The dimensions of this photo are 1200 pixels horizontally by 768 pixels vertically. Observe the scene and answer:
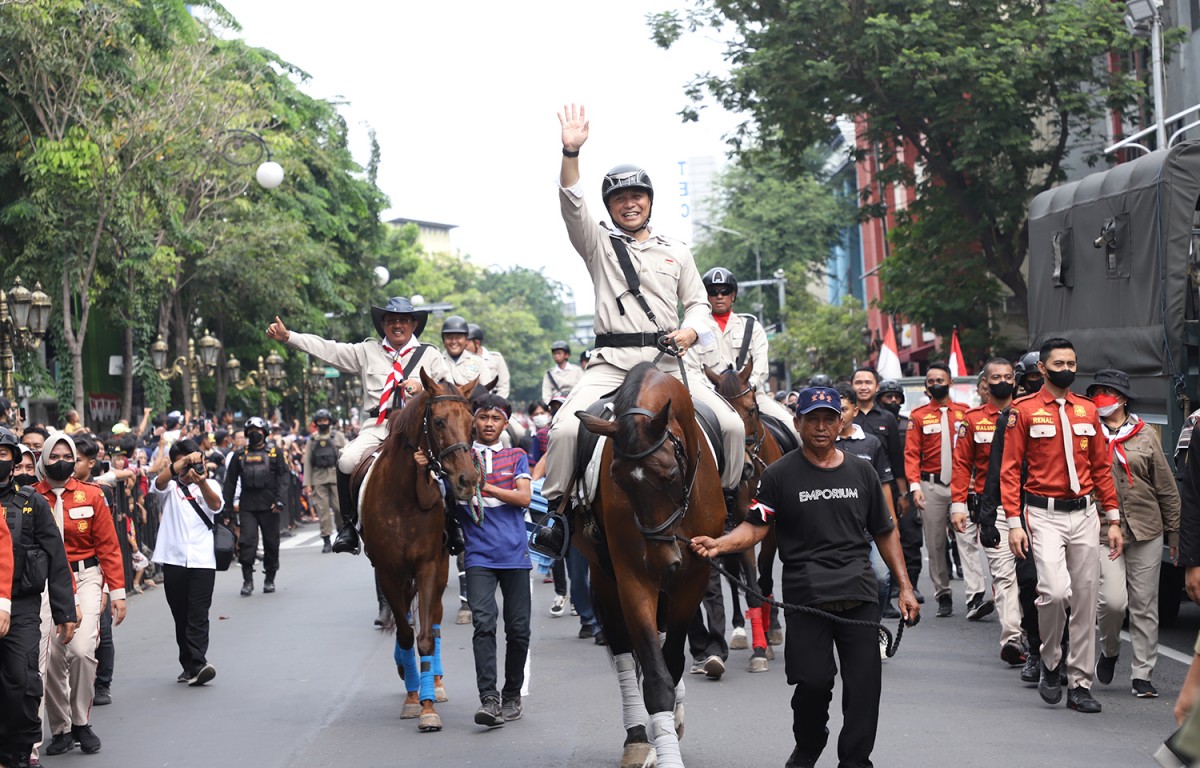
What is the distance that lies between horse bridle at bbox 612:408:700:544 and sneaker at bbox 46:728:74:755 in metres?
4.40

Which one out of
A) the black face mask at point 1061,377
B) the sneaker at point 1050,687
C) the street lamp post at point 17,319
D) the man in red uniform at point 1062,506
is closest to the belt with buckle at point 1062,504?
the man in red uniform at point 1062,506

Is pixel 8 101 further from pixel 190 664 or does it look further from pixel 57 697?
pixel 57 697

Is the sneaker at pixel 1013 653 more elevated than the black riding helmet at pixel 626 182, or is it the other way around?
the black riding helmet at pixel 626 182

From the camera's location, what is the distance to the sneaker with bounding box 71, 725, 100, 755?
9.30 m

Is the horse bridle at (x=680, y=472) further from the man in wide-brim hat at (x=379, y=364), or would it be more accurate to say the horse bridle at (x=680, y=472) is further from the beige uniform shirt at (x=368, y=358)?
the beige uniform shirt at (x=368, y=358)

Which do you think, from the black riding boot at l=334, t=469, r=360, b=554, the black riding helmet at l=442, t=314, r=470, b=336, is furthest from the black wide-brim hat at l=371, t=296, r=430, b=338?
the black riding helmet at l=442, t=314, r=470, b=336

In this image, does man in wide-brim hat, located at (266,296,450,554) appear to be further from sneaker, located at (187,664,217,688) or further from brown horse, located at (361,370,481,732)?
sneaker, located at (187,664,217,688)

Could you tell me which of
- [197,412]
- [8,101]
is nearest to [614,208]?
[8,101]

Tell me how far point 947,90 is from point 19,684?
20.7 meters

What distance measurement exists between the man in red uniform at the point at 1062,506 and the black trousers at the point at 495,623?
123 inches

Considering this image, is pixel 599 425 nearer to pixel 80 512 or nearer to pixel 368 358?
pixel 80 512

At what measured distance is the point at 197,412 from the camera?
37719mm

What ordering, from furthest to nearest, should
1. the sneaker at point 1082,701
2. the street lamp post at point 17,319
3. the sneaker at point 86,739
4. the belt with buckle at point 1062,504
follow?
the street lamp post at point 17,319
the sneaker at point 86,739
the belt with buckle at point 1062,504
the sneaker at point 1082,701

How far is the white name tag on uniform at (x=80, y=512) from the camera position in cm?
933
